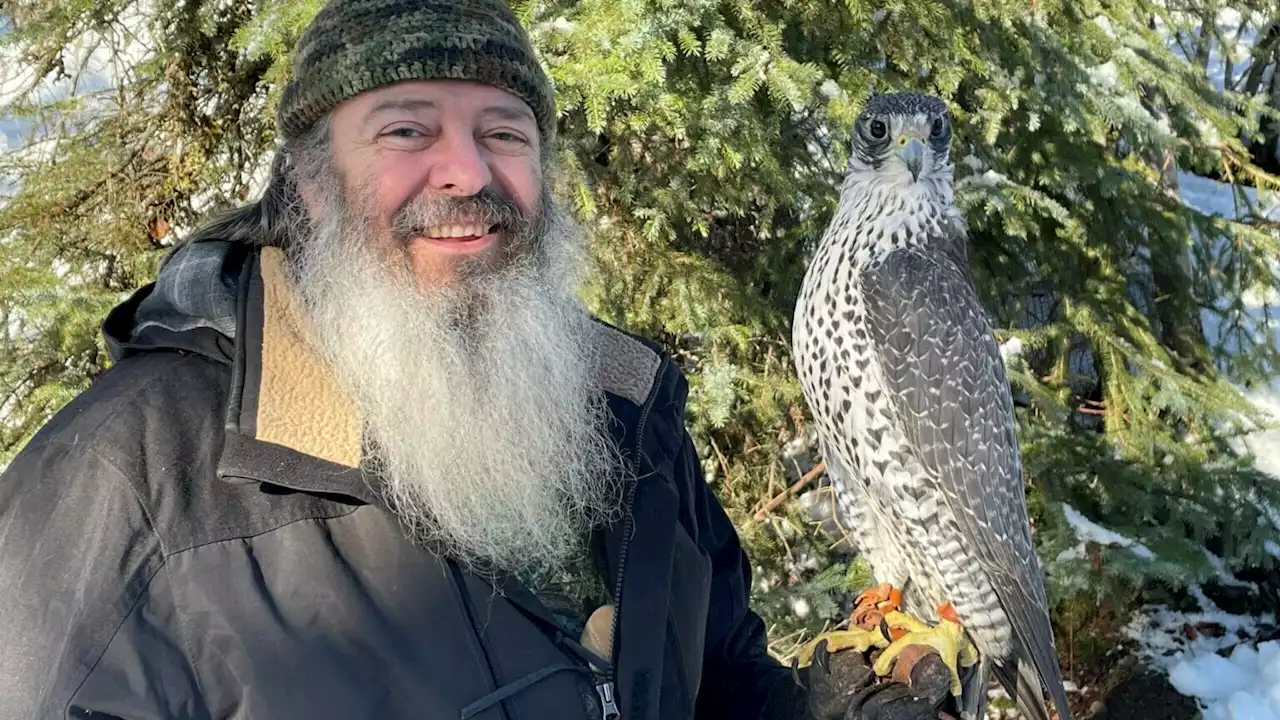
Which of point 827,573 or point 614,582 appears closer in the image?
point 614,582

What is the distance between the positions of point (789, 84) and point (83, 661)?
241cm

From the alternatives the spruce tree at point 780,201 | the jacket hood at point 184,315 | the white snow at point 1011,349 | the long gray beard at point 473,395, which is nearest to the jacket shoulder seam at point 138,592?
the jacket hood at point 184,315

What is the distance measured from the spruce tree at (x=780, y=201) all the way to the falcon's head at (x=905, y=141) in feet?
1.14

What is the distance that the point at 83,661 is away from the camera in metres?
1.32

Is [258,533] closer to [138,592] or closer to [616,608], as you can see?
[138,592]

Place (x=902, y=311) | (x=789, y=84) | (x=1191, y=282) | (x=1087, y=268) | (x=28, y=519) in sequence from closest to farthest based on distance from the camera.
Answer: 1. (x=28, y=519)
2. (x=902, y=311)
3. (x=789, y=84)
4. (x=1087, y=268)
5. (x=1191, y=282)

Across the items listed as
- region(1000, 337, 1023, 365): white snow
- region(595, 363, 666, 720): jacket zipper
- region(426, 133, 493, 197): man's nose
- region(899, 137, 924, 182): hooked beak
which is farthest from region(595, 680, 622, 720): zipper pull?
region(1000, 337, 1023, 365): white snow

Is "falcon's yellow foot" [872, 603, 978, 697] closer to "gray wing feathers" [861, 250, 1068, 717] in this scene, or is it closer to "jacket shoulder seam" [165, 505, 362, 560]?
"gray wing feathers" [861, 250, 1068, 717]

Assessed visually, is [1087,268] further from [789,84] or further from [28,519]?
[28,519]

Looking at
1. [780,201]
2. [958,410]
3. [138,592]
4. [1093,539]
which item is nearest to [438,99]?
[138,592]

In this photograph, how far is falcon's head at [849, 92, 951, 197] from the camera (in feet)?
8.41

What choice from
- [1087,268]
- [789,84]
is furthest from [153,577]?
[1087,268]

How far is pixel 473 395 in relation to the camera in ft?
6.40

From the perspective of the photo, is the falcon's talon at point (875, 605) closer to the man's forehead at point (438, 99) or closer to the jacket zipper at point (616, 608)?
the jacket zipper at point (616, 608)
